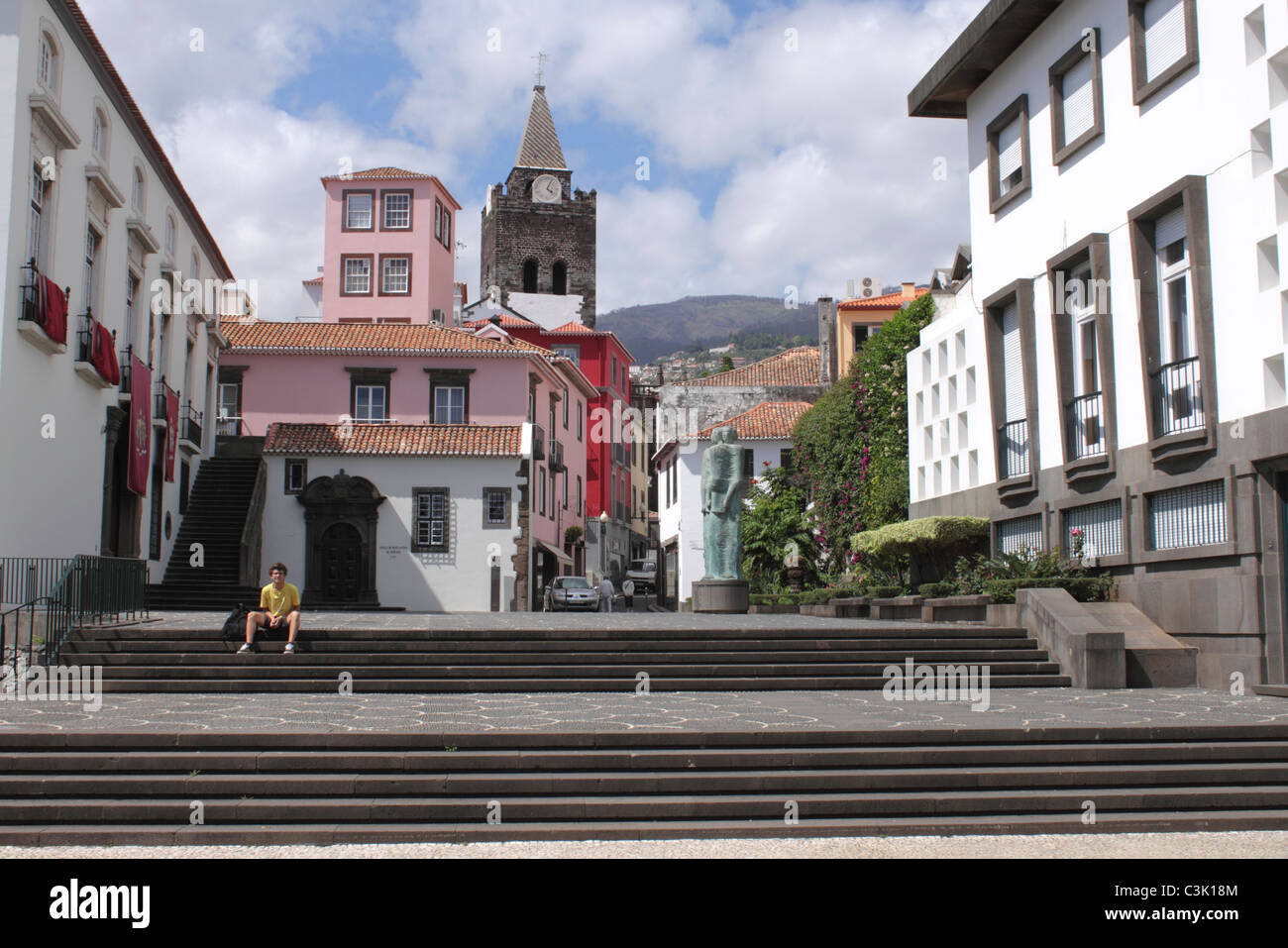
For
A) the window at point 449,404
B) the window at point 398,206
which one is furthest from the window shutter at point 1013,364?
the window at point 398,206

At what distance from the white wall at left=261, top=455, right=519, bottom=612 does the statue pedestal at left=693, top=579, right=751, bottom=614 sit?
11.7 metres

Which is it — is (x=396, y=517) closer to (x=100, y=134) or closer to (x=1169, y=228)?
(x=100, y=134)

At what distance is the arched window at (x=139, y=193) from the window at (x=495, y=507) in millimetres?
12809

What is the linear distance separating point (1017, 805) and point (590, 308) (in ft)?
225

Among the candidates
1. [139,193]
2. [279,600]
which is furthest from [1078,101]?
[139,193]

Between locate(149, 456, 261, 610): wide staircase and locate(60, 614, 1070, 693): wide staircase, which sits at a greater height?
locate(149, 456, 261, 610): wide staircase

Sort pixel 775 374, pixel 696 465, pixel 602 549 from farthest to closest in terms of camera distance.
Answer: pixel 775 374 < pixel 602 549 < pixel 696 465

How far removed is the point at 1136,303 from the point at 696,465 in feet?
116

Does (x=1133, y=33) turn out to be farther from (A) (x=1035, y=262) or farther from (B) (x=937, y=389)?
(B) (x=937, y=389)

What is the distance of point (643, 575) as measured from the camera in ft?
212

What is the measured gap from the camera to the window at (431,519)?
3512 centimetres

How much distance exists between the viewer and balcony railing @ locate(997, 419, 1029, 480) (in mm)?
19047

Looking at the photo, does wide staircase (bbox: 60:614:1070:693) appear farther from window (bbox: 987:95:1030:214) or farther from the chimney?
the chimney

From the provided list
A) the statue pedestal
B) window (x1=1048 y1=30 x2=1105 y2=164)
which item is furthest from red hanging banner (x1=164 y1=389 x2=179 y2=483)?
window (x1=1048 y1=30 x2=1105 y2=164)
